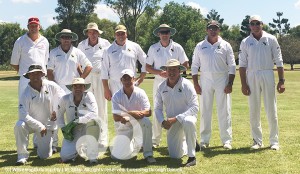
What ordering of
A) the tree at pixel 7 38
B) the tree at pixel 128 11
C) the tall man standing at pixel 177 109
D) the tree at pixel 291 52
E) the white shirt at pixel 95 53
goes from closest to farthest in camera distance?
the tall man standing at pixel 177 109 < the white shirt at pixel 95 53 < the tree at pixel 128 11 < the tree at pixel 291 52 < the tree at pixel 7 38

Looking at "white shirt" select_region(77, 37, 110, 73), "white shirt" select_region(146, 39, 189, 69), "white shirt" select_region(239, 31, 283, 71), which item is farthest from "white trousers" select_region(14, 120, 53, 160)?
"white shirt" select_region(239, 31, 283, 71)

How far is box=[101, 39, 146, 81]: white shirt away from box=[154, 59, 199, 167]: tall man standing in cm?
141

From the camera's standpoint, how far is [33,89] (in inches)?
294

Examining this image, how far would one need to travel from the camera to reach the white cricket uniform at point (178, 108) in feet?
23.3

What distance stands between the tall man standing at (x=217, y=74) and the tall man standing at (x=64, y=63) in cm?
263

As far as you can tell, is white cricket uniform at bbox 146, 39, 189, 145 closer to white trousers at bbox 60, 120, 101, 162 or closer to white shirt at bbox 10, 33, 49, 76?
white trousers at bbox 60, 120, 101, 162

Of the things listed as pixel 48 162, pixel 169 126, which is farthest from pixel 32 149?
pixel 169 126

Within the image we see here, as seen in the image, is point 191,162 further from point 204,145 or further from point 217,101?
point 217,101

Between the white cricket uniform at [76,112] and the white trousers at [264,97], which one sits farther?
the white trousers at [264,97]

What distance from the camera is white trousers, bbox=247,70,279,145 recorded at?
7.88 meters

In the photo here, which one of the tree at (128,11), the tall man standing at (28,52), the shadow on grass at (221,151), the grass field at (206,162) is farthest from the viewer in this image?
the tree at (128,11)

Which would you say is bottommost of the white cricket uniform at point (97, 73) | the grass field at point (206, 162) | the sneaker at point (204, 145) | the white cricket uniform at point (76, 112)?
the grass field at point (206, 162)

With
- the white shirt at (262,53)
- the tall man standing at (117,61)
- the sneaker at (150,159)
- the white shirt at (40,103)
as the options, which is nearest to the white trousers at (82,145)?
the white shirt at (40,103)

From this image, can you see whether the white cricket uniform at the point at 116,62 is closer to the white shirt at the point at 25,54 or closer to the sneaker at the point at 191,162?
the white shirt at the point at 25,54
